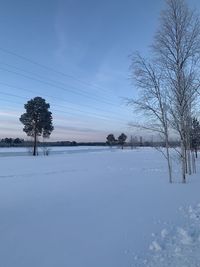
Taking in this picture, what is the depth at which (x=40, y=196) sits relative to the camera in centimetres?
971

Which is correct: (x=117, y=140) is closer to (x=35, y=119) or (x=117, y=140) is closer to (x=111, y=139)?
(x=111, y=139)

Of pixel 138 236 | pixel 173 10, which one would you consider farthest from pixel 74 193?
pixel 173 10

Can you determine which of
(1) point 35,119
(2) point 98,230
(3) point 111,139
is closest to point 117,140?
(3) point 111,139

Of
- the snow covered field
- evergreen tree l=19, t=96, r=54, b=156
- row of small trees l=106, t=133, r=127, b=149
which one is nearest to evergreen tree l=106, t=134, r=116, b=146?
row of small trees l=106, t=133, r=127, b=149

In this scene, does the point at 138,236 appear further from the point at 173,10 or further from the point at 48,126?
the point at 48,126

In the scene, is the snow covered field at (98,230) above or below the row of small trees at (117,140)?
below

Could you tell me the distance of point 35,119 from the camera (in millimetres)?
51688

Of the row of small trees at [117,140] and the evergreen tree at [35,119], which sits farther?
the row of small trees at [117,140]

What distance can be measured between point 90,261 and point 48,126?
48.9 metres

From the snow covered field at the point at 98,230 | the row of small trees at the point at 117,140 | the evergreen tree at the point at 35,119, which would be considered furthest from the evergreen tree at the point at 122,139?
the snow covered field at the point at 98,230

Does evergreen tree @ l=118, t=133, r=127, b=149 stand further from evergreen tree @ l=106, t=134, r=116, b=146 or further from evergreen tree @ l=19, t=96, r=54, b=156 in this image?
evergreen tree @ l=19, t=96, r=54, b=156

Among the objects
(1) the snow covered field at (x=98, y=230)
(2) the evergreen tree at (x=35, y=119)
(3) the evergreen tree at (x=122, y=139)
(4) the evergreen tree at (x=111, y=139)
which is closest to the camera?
(1) the snow covered field at (x=98, y=230)

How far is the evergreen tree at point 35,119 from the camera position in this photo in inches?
2018

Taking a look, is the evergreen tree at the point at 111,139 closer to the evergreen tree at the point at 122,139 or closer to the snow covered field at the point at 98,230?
the evergreen tree at the point at 122,139
